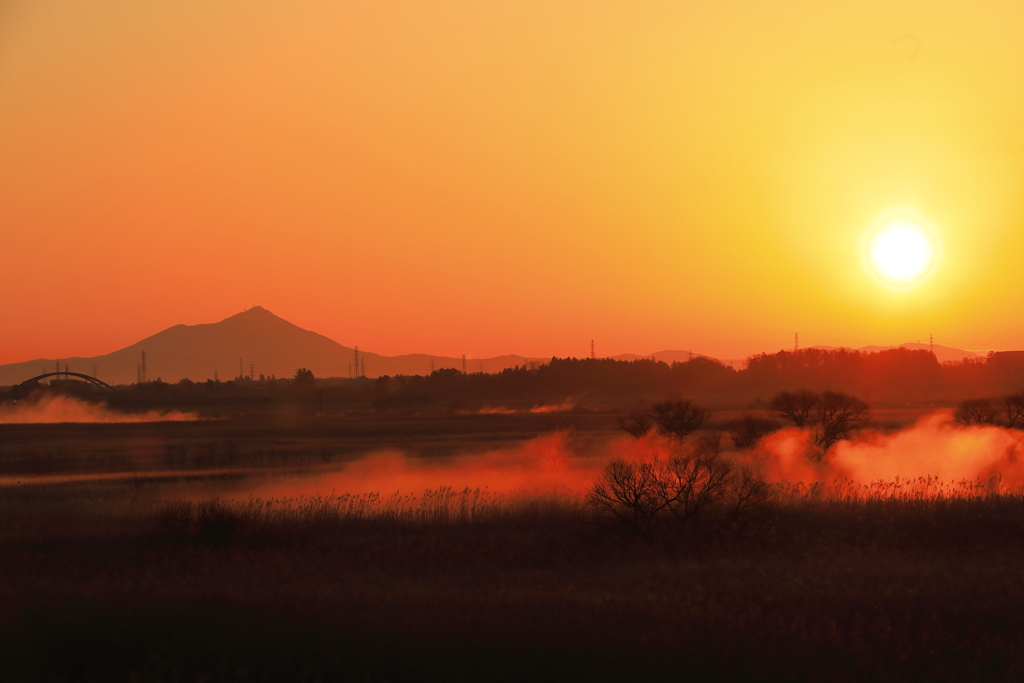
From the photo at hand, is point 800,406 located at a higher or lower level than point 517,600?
higher

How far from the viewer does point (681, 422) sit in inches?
2391

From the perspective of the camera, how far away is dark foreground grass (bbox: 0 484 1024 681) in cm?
1118

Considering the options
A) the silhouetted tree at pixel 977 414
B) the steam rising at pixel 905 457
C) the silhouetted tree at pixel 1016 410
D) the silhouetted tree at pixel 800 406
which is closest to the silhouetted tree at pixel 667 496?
the steam rising at pixel 905 457

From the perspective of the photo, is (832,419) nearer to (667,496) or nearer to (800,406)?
(800,406)

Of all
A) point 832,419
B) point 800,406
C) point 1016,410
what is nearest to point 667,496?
point 832,419

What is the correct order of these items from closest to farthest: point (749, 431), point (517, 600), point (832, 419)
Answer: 1. point (517, 600)
2. point (832, 419)
3. point (749, 431)

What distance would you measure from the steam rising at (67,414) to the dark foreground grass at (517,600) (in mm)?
101546

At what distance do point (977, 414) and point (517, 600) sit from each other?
55887 millimetres

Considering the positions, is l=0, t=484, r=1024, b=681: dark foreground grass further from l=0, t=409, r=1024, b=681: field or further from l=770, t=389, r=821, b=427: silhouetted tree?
l=770, t=389, r=821, b=427: silhouetted tree

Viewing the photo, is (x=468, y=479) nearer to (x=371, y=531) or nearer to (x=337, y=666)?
(x=371, y=531)

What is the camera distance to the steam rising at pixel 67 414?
117375 millimetres

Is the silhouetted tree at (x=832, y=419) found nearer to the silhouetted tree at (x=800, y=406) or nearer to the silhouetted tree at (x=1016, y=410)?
the silhouetted tree at (x=800, y=406)

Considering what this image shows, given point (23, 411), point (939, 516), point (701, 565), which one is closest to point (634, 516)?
point (701, 565)

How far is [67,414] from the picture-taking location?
123438 millimetres
